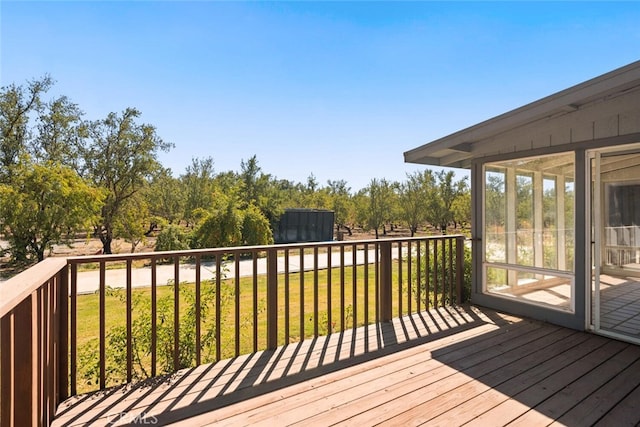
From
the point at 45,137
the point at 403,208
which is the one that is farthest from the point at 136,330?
the point at 403,208

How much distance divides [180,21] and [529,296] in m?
6.30

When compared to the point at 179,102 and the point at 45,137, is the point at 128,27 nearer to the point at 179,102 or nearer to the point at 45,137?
the point at 179,102

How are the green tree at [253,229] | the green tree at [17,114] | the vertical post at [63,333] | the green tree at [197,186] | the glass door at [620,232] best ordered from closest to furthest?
the vertical post at [63,333] → the glass door at [620,232] → the green tree at [253,229] → the green tree at [17,114] → the green tree at [197,186]

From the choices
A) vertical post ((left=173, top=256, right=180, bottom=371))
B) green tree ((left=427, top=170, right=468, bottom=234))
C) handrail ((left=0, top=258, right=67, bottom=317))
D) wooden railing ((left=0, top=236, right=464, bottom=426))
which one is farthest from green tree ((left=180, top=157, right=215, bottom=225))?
handrail ((left=0, top=258, right=67, bottom=317))

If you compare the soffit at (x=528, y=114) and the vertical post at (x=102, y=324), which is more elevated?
the soffit at (x=528, y=114)

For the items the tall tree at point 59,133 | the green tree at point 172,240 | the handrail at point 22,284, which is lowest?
the green tree at point 172,240

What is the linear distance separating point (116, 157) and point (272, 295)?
570 inches

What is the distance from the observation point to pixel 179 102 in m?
9.38

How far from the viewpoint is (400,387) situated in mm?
2242

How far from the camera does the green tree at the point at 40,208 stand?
29.8ft

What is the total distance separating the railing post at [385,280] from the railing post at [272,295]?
1.23 metres

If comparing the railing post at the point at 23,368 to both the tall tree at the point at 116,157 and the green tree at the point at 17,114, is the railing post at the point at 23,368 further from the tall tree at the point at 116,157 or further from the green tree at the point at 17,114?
the green tree at the point at 17,114

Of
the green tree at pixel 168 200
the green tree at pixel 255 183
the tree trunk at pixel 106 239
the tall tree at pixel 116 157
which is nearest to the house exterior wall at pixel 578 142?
the green tree at pixel 255 183

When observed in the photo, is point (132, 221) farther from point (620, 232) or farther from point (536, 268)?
point (620, 232)
